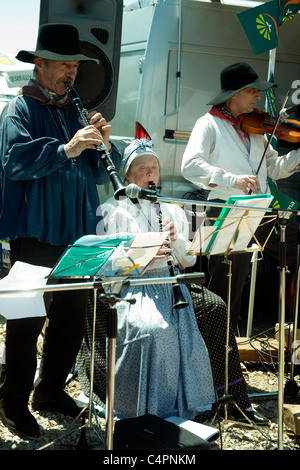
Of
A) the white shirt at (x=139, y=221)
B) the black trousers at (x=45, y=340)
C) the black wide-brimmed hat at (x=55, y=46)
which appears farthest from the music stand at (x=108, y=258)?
the black wide-brimmed hat at (x=55, y=46)

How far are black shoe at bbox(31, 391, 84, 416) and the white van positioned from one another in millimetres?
2353

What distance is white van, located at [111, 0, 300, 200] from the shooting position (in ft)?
16.4

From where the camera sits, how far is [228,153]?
4.00m

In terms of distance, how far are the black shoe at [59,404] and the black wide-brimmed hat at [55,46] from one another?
5.84 feet

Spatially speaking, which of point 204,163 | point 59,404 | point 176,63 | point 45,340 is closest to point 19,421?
point 59,404

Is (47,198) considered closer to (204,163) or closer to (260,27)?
(204,163)

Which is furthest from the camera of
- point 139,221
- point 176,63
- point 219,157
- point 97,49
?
point 176,63

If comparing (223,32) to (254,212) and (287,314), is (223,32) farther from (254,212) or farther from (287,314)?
(254,212)

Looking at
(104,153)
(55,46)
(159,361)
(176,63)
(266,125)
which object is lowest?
(159,361)

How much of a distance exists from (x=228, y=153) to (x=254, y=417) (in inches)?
69.7

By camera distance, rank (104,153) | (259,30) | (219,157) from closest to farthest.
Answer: (104,153)
(219,157)
(259,30)

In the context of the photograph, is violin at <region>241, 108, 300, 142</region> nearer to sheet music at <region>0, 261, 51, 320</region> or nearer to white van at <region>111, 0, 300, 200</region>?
white van at <region>111, 0, 300, 200</region>

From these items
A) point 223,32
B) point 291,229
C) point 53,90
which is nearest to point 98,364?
point 53,90

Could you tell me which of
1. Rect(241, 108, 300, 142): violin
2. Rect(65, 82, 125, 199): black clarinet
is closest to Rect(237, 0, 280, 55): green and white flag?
Rect(241, 108, 300, 142): violin
